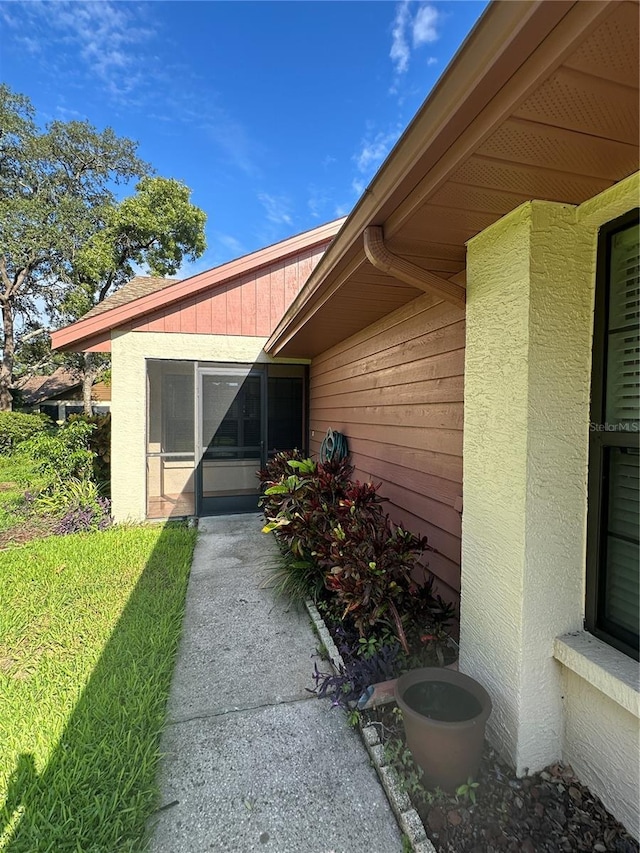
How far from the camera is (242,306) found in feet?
20.1

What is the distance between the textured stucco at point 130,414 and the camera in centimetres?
556

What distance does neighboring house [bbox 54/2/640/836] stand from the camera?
3.56 feet

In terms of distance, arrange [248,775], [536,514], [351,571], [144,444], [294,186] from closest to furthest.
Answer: [536,514] < [248,775] < [351,571] < [144,444] < [294,186]

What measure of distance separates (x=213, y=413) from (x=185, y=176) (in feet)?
55.5

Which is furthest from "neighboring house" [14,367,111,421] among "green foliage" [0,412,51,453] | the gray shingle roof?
the gray shingle roof

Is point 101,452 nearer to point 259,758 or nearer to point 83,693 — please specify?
point 83,693

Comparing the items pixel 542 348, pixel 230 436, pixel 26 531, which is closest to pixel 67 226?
pixel 230 436

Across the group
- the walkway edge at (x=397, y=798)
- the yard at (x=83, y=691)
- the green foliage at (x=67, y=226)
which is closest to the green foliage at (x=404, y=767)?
the walkway edge at (x=397, y=798)

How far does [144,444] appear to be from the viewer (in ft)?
18.6

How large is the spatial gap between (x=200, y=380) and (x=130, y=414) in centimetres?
109

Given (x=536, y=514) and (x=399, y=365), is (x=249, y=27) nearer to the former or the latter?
(x=399, y=365)

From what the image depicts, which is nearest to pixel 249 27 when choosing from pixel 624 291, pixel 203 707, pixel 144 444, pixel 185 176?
pixel 144 444

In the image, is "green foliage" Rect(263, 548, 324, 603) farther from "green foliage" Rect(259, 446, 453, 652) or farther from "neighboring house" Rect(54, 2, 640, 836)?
"neighboring house" Rect(54, 2, 640, 836)

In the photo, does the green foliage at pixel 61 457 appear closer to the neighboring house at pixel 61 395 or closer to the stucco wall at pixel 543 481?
the stucco wall at pixel 543 481
